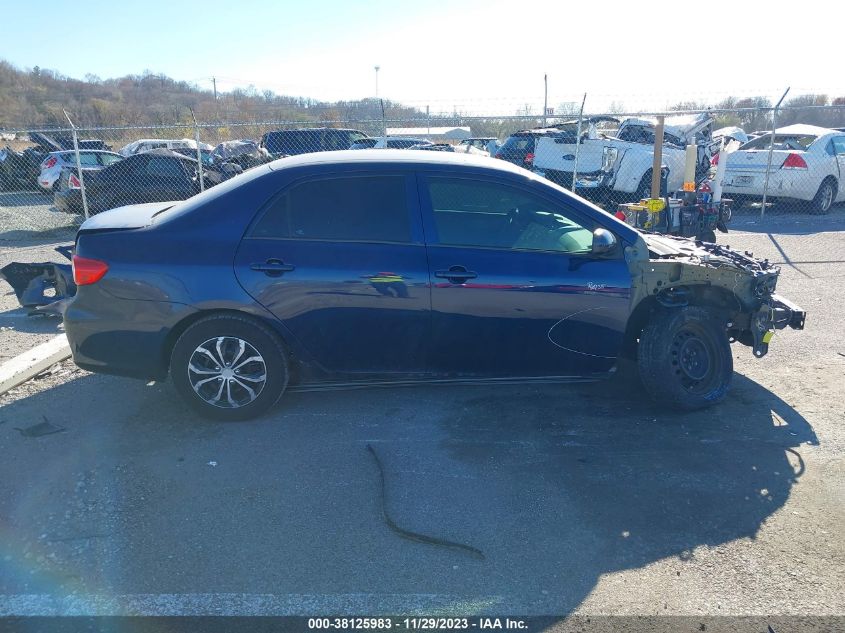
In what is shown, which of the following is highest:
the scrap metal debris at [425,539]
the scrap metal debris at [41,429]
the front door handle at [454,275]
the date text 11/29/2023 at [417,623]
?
the front door handle at [454,275]

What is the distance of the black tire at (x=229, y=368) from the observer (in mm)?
4414

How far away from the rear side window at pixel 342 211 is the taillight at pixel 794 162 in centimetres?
1215

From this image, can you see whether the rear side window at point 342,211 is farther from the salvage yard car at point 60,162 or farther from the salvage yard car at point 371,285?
the salvage yard car at point 60,162

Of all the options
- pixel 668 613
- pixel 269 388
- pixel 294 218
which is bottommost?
pixel 668 613

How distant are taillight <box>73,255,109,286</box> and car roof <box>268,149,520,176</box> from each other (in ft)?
4.22

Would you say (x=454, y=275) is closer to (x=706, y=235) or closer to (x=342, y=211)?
(x=342, y=211)

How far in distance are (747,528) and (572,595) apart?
3.67 feet

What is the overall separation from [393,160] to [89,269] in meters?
2.12

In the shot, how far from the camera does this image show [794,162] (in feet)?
45.2

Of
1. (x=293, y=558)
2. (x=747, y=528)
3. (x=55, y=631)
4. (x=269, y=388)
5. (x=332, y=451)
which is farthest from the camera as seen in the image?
(x=269, y=388)

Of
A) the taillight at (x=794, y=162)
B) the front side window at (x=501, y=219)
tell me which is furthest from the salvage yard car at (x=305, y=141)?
the front side window at (x=501, y=219)

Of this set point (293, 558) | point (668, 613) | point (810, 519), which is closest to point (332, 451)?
point (293, 558)

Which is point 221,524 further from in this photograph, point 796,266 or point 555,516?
point 796,266

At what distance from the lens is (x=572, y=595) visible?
2.99m
